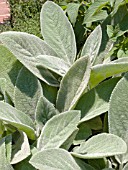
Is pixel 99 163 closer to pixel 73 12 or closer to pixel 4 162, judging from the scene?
pixel 4 162

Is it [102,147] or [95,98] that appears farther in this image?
[95,98]

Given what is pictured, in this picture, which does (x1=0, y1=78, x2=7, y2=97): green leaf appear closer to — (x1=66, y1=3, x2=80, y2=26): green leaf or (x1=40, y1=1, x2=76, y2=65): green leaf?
(x1=40, y1=1, x2=76, y2=65): green leaf

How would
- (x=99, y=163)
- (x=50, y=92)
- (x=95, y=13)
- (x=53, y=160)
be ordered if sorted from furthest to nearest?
(x=95, y=13) → (x=50, y=92) → (x=99, y=163) → (x=53, y=160)

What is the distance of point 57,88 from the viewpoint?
102 cm

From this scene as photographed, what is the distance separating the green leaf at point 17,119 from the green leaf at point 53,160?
0.10 m

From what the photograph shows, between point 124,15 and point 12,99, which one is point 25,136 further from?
point 124,15

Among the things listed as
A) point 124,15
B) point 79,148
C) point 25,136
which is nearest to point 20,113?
point 25,136

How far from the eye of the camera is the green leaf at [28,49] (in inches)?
37.3

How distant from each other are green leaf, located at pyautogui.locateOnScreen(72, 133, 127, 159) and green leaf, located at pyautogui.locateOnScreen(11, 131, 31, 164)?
0.34 ft

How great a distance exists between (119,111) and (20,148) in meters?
0.24

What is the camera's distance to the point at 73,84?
94 centimetres

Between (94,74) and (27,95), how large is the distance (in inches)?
6.7

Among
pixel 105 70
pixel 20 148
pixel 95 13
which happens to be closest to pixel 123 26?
pixel 95 13

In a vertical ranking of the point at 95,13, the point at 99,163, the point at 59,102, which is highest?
the point at 95,13
